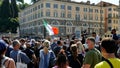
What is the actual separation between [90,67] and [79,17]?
93.0 m

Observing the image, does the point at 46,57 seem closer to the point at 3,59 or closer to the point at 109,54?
the point at 3,59

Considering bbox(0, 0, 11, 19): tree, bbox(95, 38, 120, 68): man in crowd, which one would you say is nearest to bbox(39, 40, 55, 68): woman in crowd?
bbox(95, 38, 120, 68): man in crowd

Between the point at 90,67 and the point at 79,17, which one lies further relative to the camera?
the point at 79,17

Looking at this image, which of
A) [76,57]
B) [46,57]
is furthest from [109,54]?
[46,57]

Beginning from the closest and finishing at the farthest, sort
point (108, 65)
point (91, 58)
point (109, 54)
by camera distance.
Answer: point (108, 65) → point (109, 54) → point (91, 58)

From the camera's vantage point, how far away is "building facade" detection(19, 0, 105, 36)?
90.3m

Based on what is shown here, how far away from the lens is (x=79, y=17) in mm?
99438

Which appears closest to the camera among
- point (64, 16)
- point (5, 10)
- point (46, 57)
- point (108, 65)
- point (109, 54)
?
point (108, 65)

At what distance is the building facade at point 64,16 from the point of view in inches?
3556

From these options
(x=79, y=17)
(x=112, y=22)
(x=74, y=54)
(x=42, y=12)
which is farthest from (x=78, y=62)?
(x=112, y=22)

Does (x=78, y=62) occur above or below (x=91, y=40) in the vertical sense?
below

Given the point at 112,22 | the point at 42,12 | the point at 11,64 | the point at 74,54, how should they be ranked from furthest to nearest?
the point at 112,22 < the point at 42,12 < the point at 74,54 < the point at 11,64

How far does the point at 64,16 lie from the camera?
94.7m

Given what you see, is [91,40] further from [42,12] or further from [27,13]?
[27,13]
